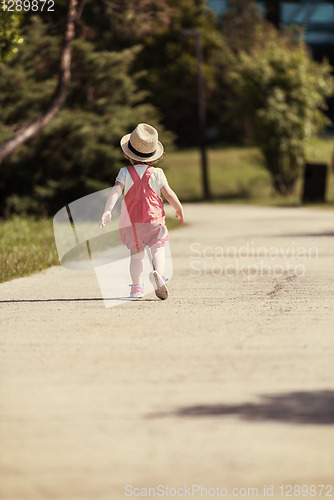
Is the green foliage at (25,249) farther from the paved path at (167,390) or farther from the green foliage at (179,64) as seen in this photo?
the green foliage at (179,64)

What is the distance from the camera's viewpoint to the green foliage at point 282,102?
2653 centimetres

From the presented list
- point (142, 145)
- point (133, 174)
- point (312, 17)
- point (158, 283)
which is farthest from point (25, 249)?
point (312, 17)

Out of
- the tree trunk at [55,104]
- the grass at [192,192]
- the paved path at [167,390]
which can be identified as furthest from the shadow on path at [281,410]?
the tree trunk at [55,104]

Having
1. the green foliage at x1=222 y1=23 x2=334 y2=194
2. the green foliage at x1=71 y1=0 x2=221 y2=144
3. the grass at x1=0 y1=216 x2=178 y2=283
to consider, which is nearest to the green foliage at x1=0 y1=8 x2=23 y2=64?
the grass at x1=0 y1=216 x2=178 y2=283

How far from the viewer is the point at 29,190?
19453 mm

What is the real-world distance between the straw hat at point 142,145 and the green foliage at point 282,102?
63.3 ft

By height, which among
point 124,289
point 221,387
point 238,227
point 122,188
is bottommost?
point 238,227

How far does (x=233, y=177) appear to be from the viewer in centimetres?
3325

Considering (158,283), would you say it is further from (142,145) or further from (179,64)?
(179,64)

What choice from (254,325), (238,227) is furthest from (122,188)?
(238,227)

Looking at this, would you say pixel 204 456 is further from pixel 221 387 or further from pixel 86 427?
pixel 221 387

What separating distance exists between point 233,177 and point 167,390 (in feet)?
95.9

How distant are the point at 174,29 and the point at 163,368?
4004cm

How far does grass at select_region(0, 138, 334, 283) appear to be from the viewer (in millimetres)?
10391
